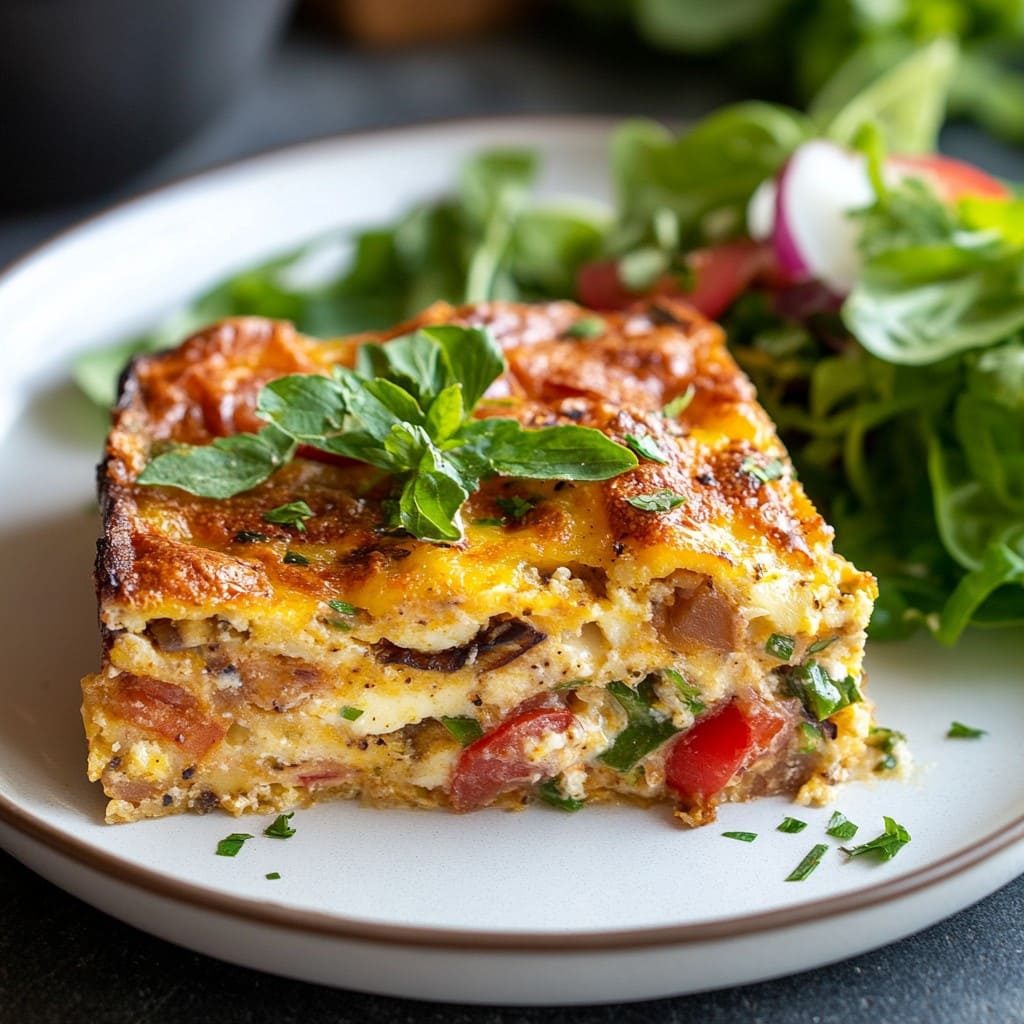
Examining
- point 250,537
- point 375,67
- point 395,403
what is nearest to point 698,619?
point 395,403

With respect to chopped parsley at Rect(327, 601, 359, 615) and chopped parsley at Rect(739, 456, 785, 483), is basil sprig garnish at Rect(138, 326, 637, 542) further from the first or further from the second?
chopped parsley at Rect(739, 456, 785, 483)

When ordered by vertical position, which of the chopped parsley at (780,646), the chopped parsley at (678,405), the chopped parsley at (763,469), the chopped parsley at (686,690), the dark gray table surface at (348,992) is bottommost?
the dark gray table surface at (348,992)

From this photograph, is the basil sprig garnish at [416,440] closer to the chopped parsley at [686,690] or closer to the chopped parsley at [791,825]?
the chopped parsley at [686,690]

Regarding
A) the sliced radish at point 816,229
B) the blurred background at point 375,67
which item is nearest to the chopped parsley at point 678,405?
the sliced radish at point 816,229

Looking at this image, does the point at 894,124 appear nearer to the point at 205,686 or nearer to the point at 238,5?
the point at 238,5

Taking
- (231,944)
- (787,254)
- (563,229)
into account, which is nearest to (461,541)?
(231,944)

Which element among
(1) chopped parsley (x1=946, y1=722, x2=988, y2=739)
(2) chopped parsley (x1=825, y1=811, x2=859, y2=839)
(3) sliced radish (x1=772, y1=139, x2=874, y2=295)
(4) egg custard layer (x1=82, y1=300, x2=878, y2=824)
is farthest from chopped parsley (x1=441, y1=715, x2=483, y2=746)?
(3) sliced radish (x1=772, y1=139, x2=874, y2=295)
